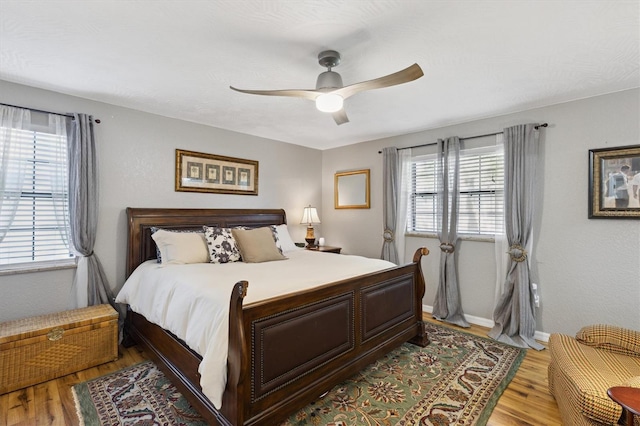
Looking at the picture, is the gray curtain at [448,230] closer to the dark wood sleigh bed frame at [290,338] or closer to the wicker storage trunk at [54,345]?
the dark wood sleigh bed frame at [290,338]

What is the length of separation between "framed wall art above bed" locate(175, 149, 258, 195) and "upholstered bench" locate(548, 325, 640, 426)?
3689 millimetres

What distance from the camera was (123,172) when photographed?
10.5ft

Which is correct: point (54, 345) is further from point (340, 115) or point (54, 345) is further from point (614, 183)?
point (614, 183)

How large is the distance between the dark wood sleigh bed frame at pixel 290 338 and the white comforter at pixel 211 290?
0.10 m

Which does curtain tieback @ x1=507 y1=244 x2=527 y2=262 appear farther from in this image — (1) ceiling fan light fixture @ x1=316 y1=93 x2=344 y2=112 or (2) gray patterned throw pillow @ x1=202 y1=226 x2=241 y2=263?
(2) gray patterned throw pillow @ x1=202 y1=226 x2=241 y2=263

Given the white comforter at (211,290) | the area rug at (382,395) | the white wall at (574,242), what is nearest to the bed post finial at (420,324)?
the area rug at (382,395)

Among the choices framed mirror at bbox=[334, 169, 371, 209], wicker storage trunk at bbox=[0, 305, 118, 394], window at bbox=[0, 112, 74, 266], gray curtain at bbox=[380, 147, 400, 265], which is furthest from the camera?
framed mirror at bbox=[334, 169, 371, 209]

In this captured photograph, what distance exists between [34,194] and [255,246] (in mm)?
2032

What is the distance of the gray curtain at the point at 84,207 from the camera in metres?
2.84

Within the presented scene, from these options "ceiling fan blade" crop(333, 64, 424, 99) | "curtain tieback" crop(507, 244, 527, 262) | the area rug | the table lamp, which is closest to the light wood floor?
the area rug

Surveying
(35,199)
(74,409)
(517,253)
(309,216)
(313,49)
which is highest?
(313,49)

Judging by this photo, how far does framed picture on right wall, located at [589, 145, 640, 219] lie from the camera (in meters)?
2.67

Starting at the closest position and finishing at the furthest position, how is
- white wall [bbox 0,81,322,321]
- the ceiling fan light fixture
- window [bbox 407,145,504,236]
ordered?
the ceiling fan light fixture < white wall [bbox 0,81,322,321] < window [bbox 407,145,504,236]

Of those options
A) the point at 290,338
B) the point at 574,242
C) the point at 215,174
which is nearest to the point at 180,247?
the point at 215,174
